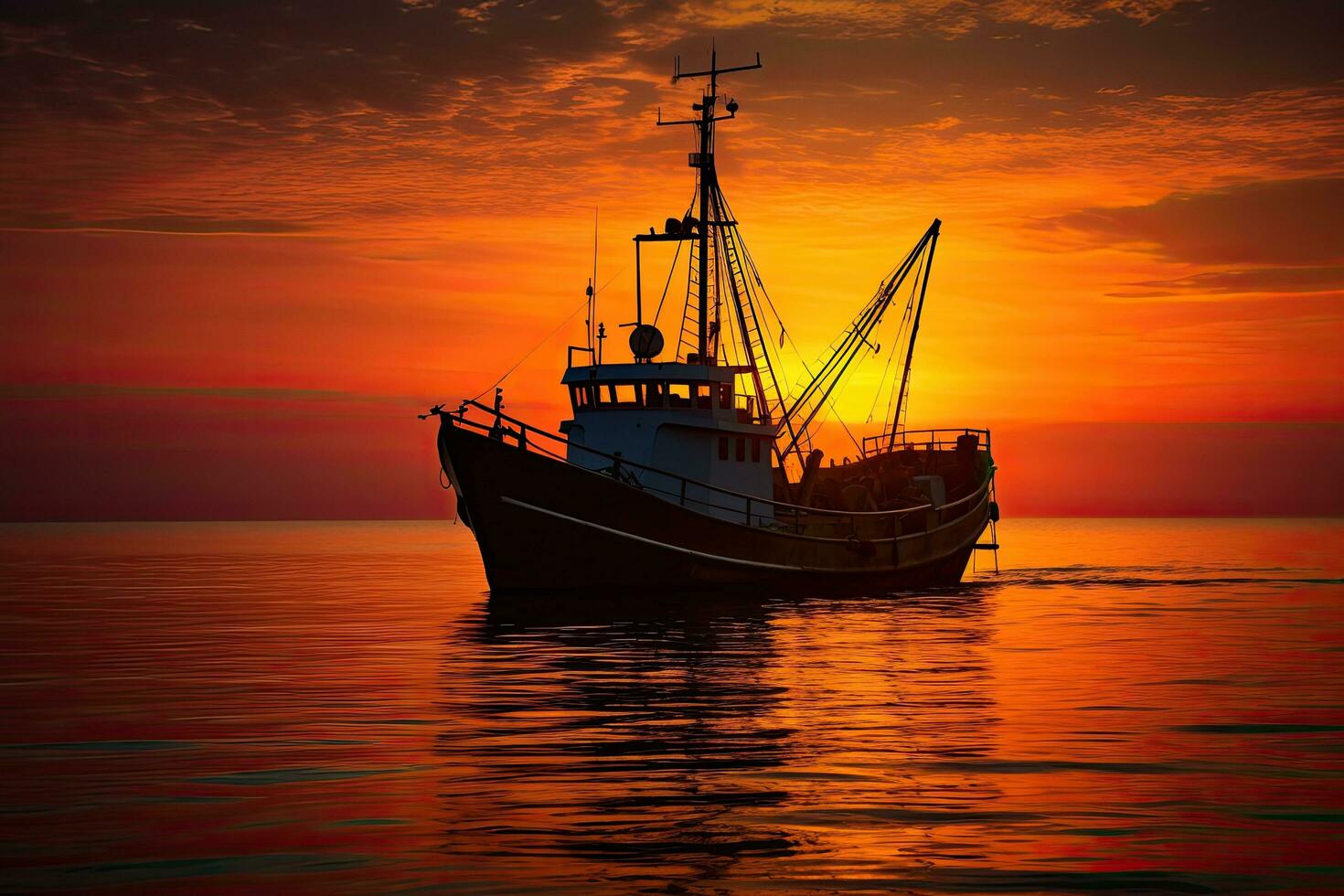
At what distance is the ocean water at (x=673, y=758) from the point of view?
34.7ft

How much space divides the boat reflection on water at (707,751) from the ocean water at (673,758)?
0.06 metres

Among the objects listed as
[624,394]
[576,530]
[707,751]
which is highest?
[624,394]

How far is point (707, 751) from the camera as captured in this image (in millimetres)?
15547

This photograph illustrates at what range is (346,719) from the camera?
18.1 m

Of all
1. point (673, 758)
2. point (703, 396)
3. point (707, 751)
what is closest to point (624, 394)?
point (703, 396)

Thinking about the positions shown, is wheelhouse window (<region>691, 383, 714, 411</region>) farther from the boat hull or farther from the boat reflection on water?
the boat reflection on water

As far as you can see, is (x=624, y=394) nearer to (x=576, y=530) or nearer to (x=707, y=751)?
(x=576, y=530)

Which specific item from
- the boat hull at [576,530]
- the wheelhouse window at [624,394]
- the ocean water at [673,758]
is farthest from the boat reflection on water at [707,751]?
the wheelhouse window at [624,394]

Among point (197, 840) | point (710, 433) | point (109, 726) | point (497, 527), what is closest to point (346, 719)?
point (109, 726)

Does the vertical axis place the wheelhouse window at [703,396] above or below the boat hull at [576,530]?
above

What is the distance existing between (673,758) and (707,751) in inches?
25.4

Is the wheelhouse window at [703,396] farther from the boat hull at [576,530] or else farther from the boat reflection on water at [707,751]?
the boat reflection on water at [707,751]

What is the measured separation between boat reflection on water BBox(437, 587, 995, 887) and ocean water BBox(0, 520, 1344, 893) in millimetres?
56

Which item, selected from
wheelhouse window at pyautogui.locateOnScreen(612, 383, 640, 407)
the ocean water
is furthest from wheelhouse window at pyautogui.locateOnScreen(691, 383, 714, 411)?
the ocean water
